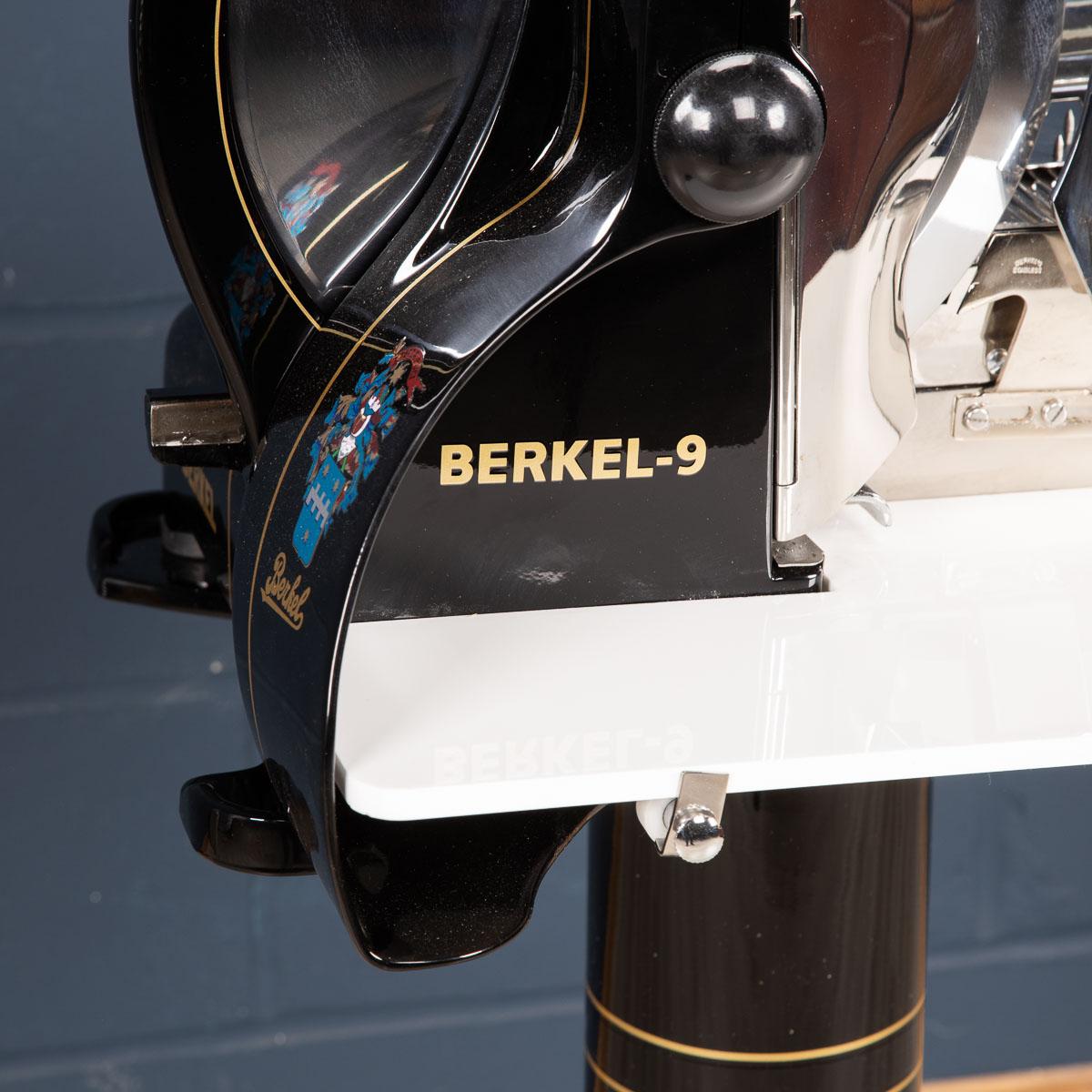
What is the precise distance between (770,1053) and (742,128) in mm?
474

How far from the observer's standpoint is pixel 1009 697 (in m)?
0.62

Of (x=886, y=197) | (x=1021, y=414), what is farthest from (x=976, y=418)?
(x=886, y=197)

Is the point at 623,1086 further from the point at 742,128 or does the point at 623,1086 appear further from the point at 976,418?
the point at 742,128

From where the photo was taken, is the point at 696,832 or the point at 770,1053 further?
the point at 770,1053

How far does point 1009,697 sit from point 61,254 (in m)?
0.83

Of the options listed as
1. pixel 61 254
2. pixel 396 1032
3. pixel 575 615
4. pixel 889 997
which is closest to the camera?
pixel 575 615

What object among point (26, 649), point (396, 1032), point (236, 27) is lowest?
point (396, 1032)

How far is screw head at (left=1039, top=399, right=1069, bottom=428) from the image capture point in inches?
31.0

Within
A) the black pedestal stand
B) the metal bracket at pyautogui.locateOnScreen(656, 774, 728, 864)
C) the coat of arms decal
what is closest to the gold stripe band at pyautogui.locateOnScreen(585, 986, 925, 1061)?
the black pedestal stand

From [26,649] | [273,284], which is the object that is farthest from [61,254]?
[273,284]

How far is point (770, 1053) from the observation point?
2.55 ft

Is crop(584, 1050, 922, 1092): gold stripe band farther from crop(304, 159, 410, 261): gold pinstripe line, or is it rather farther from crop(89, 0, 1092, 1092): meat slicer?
crop(304, 159, 410, 261): gold pinstripe line

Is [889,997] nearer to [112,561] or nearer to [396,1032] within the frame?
[112,561]

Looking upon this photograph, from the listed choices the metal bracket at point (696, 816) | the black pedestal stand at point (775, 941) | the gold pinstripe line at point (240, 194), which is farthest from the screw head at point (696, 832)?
the gold pinstripe line at point (240, 194)
